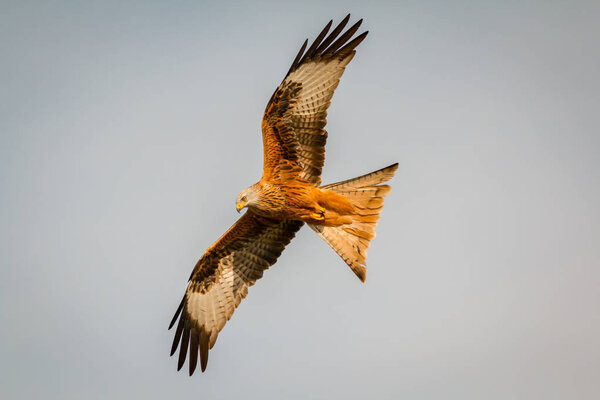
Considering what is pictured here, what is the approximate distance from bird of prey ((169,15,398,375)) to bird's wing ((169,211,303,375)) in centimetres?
1

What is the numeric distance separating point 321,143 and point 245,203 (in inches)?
48.5

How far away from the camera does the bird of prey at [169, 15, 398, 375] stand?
9344 millimetres

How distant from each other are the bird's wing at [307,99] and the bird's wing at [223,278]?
4.61 feet

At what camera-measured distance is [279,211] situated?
373 inches

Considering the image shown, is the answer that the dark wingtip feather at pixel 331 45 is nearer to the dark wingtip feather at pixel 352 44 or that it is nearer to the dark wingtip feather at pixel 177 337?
the dark wingtip feather at pixel 352 44

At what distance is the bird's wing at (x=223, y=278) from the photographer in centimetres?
1033

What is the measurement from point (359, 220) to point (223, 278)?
215cm

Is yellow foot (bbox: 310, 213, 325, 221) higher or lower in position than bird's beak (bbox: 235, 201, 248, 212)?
higher

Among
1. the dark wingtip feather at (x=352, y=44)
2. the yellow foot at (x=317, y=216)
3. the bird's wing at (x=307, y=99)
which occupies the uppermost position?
the dark wingtip feather at (x=352, y=44)

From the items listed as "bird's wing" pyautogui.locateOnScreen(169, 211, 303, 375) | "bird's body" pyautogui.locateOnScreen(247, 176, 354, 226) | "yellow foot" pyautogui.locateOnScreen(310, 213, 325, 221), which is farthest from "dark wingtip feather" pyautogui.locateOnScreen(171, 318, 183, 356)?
"yellow foot" pyautogui.locateOnScreen(310, 213, 325, 221)

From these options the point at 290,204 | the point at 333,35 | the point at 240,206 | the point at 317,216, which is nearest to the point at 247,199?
the point at 240,206

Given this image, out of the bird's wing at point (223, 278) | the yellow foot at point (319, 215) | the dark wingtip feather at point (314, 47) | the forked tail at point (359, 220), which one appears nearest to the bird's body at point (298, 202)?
the yellow foot at point (319, 215)

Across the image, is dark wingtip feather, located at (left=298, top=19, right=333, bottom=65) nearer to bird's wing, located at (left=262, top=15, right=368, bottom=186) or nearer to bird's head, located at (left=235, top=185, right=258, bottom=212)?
bird's wing, located at (left=262, top=15, right=368, bottom=186)

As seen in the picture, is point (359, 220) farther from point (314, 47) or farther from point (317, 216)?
point (314, 47)
